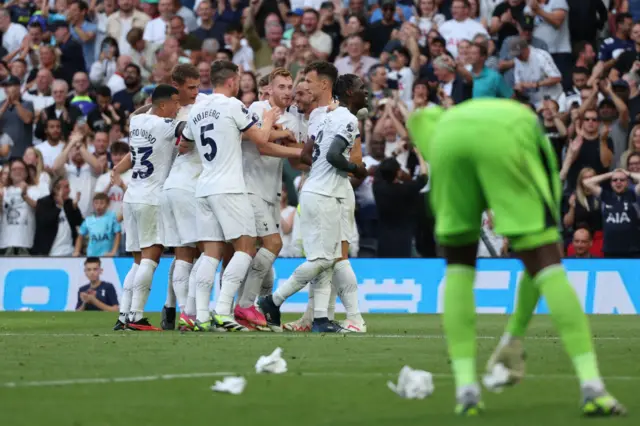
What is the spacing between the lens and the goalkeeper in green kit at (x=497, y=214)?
6.09 m

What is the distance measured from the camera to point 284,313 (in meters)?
19.3

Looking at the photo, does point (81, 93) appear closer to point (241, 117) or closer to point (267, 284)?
point (267, 284)

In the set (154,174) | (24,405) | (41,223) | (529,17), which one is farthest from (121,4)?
(24,405)

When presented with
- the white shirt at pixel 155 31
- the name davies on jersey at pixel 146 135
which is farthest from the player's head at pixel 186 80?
the white shirt at pixel 155 31

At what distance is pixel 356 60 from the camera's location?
70.7 ft

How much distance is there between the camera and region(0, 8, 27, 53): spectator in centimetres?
2611

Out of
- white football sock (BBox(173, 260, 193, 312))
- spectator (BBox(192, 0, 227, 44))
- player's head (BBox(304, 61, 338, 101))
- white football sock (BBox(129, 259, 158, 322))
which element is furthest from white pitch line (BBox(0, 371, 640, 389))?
spectator (BBox(192, 0, 227, 44))

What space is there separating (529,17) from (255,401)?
14.9 m

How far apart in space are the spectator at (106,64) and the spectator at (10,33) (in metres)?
2.76

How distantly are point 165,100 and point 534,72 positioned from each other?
8177 mm

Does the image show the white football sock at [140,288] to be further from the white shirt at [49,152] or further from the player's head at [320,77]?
the white shirt at [49,152]

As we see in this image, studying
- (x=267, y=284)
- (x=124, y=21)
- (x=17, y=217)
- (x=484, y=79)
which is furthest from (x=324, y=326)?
(x=124, y=21)

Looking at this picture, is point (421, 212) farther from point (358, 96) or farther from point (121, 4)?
point (121, 4)

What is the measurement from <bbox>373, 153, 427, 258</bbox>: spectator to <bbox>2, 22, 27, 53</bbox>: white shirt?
33.2 feet
